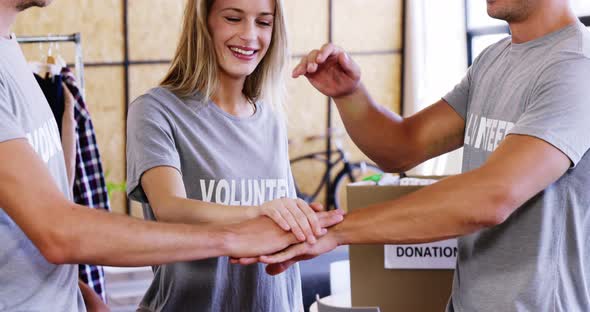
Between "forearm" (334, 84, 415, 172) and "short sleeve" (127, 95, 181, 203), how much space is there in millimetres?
608

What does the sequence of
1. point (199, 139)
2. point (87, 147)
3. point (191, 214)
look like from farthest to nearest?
point (87, 147) < point (199, 139) < point (191, 214)

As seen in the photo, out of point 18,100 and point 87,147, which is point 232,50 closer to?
point 18,100

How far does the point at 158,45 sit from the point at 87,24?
0.67 metres

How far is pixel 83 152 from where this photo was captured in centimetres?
302

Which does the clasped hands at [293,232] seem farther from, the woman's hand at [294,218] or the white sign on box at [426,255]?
the white sign on box at [426,255]

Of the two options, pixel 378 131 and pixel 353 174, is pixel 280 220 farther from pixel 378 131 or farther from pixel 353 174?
pixel 353 174

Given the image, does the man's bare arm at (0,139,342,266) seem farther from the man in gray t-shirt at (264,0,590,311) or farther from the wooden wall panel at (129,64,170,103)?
the wooden wall panel at (129,64,170,103)

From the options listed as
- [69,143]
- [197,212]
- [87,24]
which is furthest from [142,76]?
[197,212]

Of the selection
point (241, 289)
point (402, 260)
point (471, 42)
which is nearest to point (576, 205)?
point (402, 260)

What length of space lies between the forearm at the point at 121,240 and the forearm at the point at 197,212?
140mm

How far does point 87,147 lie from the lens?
3.03 metres

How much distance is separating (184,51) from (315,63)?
35 centimetres

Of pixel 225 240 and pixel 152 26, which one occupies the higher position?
pixel 152 26

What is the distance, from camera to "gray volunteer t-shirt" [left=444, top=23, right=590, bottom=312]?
139cm
